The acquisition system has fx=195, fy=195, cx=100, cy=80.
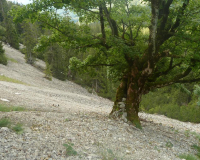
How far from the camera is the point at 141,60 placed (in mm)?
9523

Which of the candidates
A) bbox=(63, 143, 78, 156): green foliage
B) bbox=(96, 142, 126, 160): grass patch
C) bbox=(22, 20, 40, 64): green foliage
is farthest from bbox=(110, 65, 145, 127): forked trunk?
bbox=(22, 20, 40, 64): green foliage

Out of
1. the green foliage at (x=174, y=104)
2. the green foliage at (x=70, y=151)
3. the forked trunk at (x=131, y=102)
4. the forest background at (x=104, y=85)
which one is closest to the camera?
the green foliage at (x=70, y=151)

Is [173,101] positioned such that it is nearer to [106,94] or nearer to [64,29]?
[106,94]

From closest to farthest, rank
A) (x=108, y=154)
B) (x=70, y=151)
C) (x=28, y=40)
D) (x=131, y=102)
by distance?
(x=70, y=151) < (x=108, y=154) < (x=131, y=102) < (x=28, y=40)

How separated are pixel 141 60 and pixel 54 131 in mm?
5427

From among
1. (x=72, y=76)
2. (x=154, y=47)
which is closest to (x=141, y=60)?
(x=154, y=47)

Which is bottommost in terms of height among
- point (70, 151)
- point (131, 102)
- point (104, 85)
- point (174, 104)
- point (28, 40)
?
point (104, 85)

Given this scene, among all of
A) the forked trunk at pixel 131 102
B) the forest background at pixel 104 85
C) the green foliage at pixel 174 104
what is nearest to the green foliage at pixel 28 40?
the forest background at pixel 104 85

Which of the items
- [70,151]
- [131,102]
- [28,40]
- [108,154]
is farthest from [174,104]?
[28,40]

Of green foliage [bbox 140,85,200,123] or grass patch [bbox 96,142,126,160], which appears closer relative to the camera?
grass patch [bbox 96,142,126,160]

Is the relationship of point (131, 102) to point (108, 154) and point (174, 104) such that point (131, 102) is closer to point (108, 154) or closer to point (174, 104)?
point (108, 154)

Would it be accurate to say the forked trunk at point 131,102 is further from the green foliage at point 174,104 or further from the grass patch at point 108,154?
the green foliage at point 174,104

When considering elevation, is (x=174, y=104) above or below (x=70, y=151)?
above

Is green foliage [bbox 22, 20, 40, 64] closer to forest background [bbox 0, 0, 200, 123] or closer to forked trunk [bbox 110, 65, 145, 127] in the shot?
forest background [bbox 0, 0, 200, 123]
